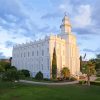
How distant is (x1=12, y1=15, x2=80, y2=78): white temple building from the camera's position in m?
71.2

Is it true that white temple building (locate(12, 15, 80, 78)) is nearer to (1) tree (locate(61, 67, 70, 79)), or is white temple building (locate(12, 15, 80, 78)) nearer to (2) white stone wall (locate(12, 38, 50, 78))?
(2) white stone wall (locate(12, 38, 50, 78))

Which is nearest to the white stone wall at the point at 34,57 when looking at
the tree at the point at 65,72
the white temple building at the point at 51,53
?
the white temple building at the point at 51,53

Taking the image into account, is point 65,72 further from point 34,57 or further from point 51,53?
point 34,57

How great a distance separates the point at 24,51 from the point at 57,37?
55.0ft

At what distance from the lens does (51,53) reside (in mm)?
70500

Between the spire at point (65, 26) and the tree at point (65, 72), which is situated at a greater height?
the spire at point (65, 26)

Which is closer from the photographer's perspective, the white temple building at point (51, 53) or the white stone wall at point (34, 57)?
the white temple building at point (51, 53)

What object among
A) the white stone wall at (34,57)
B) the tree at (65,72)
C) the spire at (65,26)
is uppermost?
the spire at (65,26)

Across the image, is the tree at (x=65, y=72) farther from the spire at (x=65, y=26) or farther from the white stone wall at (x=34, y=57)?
the spire at (x=65, y=26)

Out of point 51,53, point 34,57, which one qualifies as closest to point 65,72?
point 51,53

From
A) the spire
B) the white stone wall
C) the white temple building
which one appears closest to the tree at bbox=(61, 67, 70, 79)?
the white temple building

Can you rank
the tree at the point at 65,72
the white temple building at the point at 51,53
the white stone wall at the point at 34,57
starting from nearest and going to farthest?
1. the tree at the point at 65,72
2. the white temple building at the point at 51,53
3. the white stone wall at the point at 34,57

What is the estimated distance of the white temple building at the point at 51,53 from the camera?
71.2 meters

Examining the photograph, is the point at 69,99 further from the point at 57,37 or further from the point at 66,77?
the point at 57,37
